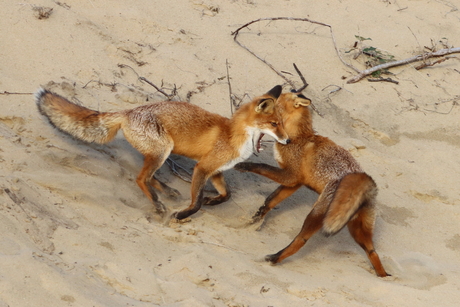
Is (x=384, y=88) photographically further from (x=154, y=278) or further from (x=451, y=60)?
(x=154, y=278)

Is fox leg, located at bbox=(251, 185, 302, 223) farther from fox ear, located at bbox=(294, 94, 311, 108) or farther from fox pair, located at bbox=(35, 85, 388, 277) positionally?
fox ear, located at bbox=(294, 94, 311, 108)

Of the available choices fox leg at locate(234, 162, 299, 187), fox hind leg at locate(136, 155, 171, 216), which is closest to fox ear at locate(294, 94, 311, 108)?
fox leg at locate(234, 162, 299, 187)

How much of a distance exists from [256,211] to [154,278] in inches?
99.8

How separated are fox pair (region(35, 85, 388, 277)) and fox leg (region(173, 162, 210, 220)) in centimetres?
1

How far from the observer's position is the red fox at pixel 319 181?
19.2ft

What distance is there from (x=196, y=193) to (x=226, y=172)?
1507 millimetres

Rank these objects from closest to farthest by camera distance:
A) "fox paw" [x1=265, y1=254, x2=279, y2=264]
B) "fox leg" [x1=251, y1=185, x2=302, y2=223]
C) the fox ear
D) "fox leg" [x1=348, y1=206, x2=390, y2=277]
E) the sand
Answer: the sand
"fox paw" [x1=265, y1=254, x2=279, y2=264]
"fox leg" [x1=348, y1=206, x2=390, y2=277]
the fox ear
"fox leg" [x1=251, y1=185, x2=302, y2=223]

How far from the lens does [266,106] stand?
6766mm

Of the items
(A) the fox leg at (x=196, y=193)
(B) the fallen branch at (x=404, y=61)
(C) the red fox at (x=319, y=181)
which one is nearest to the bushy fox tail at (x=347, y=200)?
(C) the red fox at (x=319, y=181)

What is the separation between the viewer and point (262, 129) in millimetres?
6910

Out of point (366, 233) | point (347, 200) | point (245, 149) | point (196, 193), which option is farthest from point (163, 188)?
point (366, 233)

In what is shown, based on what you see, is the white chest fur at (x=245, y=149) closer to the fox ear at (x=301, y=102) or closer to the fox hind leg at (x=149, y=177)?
the fox ear at (x=301, y=102)

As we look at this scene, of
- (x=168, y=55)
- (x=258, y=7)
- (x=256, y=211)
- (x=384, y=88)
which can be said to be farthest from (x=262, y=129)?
(x=258, y=7)

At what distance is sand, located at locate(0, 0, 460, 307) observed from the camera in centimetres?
508
